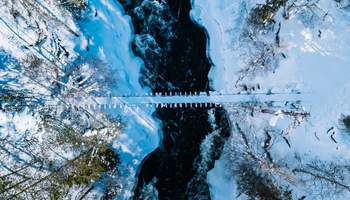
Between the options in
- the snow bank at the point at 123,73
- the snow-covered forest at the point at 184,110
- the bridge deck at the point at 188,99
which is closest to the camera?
the snow-covered forest at the point at 184,110

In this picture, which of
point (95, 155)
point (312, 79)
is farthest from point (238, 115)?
point (95, 155)

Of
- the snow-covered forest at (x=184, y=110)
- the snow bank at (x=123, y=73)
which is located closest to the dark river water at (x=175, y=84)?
the snow-covered forest at (x=184, y=110)

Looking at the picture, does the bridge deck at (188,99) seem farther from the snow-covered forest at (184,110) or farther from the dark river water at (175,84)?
the dark river water at (175,84)

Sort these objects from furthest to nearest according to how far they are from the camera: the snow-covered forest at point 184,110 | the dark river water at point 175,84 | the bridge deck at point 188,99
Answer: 1. the dark river water at point 175,84
2. the bridge deck at point 188,99
3. the snow-covered forest at point 184,110

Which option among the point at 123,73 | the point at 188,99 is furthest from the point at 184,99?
the point at 123,73

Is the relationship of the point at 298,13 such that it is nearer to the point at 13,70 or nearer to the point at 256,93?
the point at 256,93
